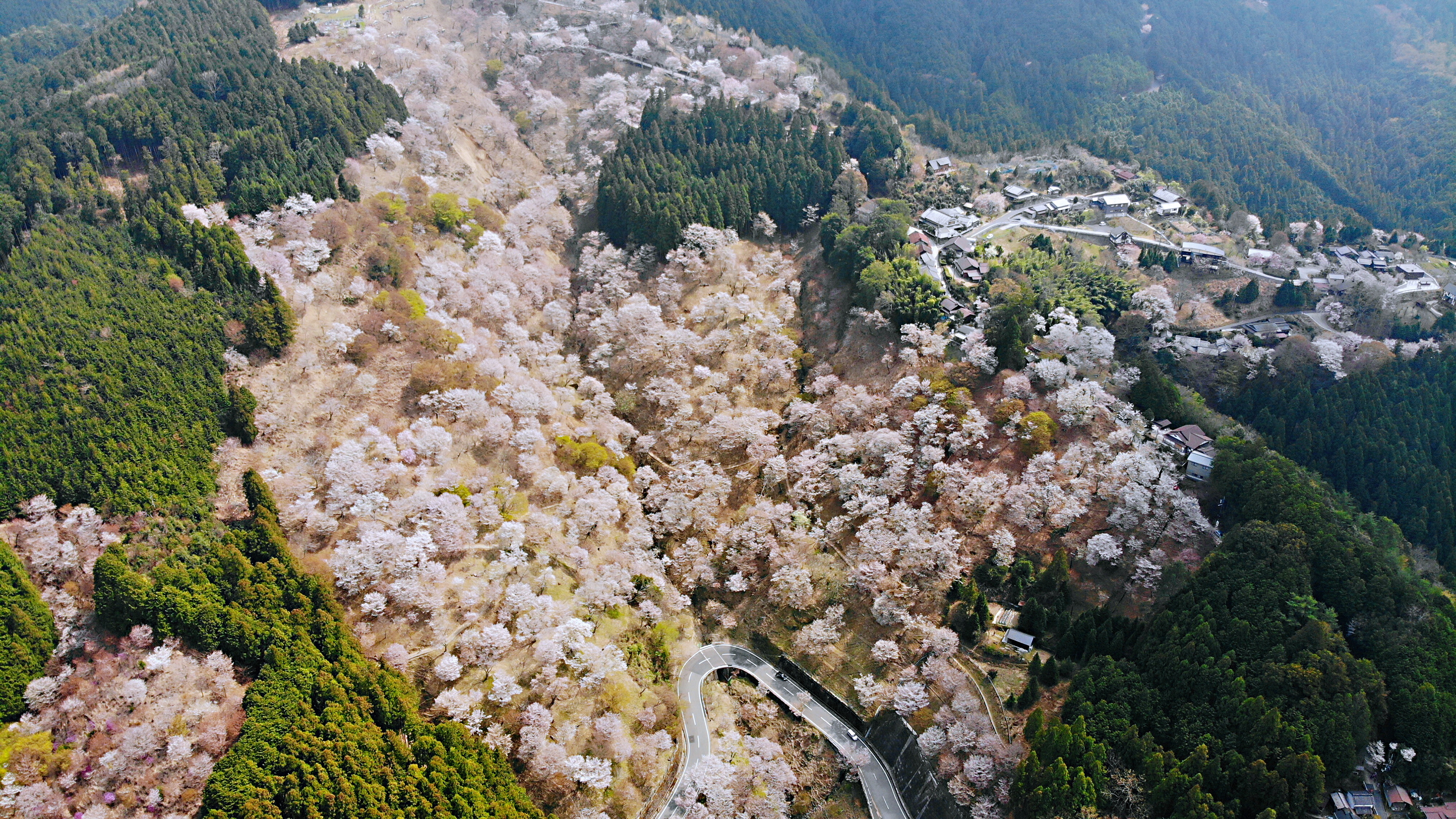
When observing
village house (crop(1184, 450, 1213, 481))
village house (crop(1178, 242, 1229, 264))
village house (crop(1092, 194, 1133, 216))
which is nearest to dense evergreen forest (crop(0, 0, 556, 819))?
village house (crop(1184, 450, 1213, 481))

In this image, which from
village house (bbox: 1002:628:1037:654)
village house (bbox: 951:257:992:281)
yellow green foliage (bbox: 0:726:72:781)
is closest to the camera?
yellow green foliage (bbox: 0:726:72:781)

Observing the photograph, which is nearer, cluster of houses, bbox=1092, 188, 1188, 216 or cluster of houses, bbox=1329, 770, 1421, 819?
cluster of houses, bbox=1329, 770, 1421, 819

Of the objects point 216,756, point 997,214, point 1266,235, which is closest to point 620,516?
point 216,756

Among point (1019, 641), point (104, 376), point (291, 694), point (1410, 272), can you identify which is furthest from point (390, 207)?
point (1410, 272)

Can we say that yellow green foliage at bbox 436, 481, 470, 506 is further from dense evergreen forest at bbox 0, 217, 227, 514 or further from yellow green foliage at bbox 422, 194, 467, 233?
yellow green foliage at bbox 422, 194, 467, 233

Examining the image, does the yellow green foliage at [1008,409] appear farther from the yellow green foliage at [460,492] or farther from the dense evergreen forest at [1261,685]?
the yellow green foliage at [460,492]

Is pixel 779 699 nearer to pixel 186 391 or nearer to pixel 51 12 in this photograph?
pixel 186 391
